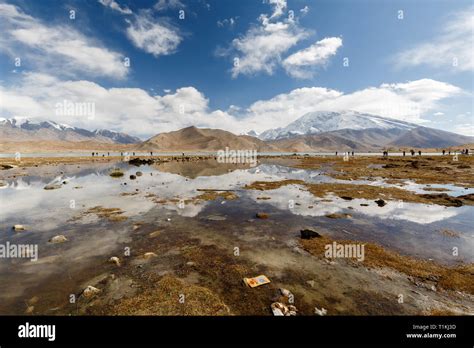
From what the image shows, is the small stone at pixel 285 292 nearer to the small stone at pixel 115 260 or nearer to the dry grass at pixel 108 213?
the small stone at pixel 115 260

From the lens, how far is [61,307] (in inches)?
283

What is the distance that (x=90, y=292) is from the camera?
7.79 meters

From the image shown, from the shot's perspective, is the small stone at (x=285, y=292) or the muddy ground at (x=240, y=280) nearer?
the muddy ground at (x=240, y=280)

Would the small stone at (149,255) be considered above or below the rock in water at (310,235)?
below

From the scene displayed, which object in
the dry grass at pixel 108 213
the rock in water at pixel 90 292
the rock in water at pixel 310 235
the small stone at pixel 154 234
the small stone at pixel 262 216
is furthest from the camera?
the small stone at pixel 262 216

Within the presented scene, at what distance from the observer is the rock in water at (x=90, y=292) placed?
25.2 ft

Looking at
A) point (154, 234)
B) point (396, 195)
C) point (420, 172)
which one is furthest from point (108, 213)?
point (420, 172)

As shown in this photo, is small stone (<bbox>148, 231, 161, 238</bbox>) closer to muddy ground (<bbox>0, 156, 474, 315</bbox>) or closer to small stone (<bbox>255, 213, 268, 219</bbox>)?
muddy ground (<bbox>0, 156, 474, 315</bbox>)

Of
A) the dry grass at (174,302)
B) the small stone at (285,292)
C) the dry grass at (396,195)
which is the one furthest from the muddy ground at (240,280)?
the dry grass at (396,195)

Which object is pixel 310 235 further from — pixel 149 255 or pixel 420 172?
pixel 420 172

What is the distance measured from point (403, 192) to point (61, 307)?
31483mm

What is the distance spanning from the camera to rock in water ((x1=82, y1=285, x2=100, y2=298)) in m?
7.69
